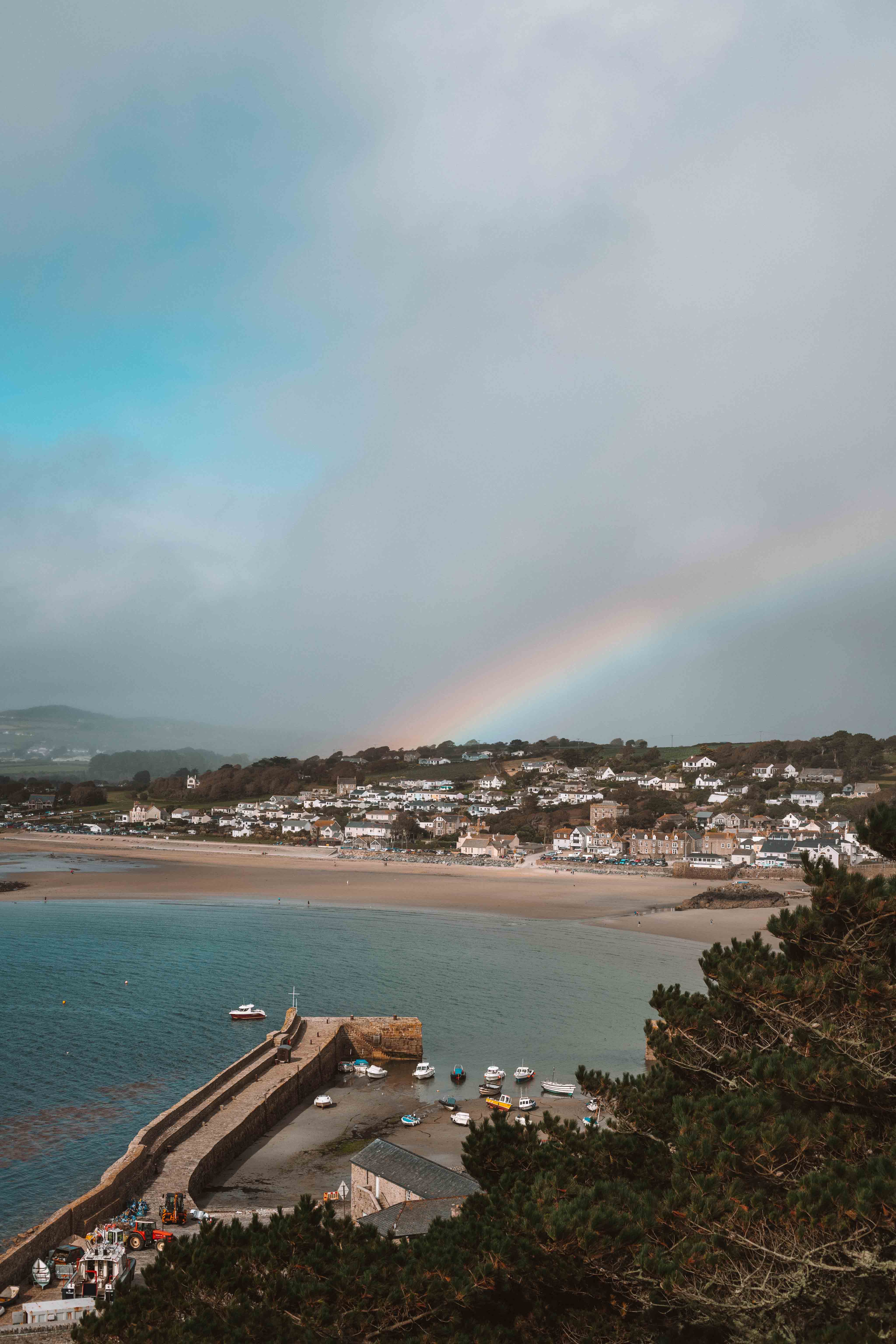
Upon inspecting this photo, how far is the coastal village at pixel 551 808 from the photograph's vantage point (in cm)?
7450

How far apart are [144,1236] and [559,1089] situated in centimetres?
1047

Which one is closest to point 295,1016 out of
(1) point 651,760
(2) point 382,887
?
(2) point 382,887

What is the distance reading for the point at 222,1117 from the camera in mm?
17516

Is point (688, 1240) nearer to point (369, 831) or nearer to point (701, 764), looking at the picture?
point (369, 831)

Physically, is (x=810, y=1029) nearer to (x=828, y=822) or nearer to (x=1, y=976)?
(x=1, y=976)

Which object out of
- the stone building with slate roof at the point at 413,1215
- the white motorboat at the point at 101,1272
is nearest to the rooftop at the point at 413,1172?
the stone building with slate roof at the point at 413,1215

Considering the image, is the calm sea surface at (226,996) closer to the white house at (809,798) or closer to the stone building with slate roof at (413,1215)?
the stone building with slate roof at (413,1215)

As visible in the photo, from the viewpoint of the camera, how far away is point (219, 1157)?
1614 centimetres

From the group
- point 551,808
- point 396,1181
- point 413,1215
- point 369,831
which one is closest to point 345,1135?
point 396,1181

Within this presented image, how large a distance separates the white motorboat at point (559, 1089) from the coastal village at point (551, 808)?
3587 centimetres

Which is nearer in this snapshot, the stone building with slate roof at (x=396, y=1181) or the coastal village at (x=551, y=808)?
the stone building with slate roof at (x=396, y=1181)

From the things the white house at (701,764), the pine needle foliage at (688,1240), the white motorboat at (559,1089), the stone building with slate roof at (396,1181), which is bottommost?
the white motorboat at (559,1089)

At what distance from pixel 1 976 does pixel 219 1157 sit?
20.1 metres

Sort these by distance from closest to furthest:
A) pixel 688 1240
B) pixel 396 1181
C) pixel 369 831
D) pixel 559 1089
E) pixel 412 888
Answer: pixel 688 1240, pixel 396 1181, pixel 559 1089, pixel 412 888, pixel 369 831
